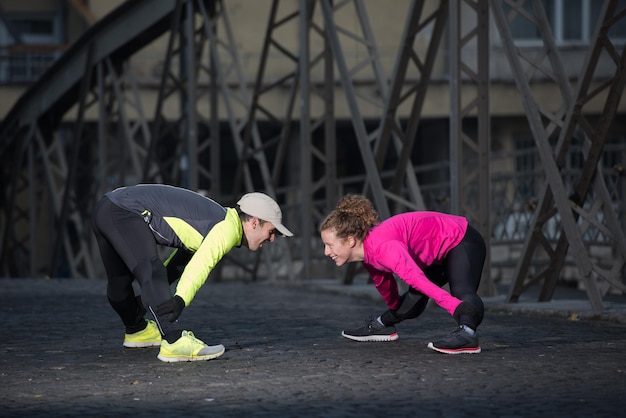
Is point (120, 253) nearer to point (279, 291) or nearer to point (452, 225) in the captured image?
point (452, 225)

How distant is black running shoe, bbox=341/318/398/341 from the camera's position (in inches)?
354

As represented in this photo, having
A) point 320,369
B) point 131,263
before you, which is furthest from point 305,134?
point 320,369

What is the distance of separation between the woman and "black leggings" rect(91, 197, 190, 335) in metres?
1.01

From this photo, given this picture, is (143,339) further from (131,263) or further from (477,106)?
(477,106)

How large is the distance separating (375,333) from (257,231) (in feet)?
4.36

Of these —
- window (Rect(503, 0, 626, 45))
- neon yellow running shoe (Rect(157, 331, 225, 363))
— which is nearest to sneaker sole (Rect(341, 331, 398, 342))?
neon yellow running shoe (Rect(157, 331, 225, 363))

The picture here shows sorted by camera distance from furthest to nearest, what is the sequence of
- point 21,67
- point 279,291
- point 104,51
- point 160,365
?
point 21,67
point 104,51
point 279,291
point 160,365

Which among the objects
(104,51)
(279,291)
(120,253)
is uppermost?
(104,51)

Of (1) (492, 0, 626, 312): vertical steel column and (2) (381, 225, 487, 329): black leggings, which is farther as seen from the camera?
(1) (492, 0, 626, 312): vertical steel column

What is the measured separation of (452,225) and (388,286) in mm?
628

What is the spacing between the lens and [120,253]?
840 cm

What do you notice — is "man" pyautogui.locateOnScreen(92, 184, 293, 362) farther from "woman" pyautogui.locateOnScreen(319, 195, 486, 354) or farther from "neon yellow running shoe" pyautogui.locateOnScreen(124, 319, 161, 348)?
"woman" pyautogui.locateOnScreen(319, 195, 486, 354)

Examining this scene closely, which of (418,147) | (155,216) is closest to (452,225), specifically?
(155,216)

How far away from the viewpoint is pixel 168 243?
841cm
